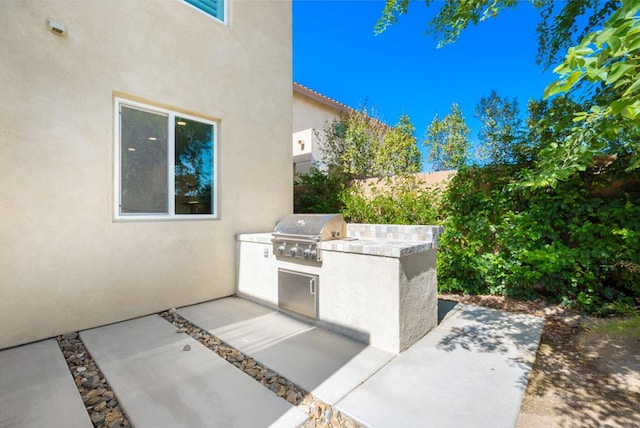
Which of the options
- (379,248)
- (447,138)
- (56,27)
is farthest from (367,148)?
(56,27)

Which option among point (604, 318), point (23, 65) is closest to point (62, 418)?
point (23, 65)

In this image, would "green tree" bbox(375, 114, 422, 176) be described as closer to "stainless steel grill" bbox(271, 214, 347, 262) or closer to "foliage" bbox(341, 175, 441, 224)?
"foliage" bbox(341, 175, 441, 224)

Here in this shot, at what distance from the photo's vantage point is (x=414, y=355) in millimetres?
3914

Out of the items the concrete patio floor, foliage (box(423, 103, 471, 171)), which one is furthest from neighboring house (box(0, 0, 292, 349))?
foliage (box(423, 103, 471, 171))

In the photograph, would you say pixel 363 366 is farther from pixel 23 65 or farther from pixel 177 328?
pixel 23 65

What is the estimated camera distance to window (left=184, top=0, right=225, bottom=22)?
6.20 meters

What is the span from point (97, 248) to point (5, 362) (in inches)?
69.3

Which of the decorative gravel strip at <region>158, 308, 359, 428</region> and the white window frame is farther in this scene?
the white window frame

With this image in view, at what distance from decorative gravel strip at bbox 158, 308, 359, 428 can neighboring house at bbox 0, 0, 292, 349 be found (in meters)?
1.64

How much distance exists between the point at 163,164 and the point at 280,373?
14.6ft

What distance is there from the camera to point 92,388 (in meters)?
3.24

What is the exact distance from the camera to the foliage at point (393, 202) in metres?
7.21

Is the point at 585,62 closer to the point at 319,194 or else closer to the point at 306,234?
the point at 306,234

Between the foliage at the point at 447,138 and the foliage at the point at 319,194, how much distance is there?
7750mm
